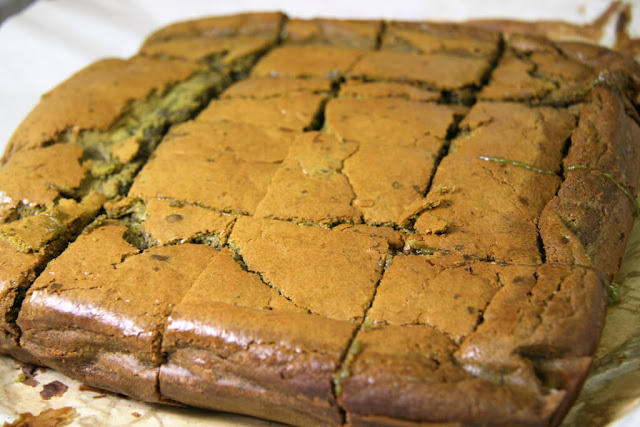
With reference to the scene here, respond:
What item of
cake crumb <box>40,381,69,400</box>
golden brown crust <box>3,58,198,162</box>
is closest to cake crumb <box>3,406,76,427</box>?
cake crumb <box>40,381,69,400</box>

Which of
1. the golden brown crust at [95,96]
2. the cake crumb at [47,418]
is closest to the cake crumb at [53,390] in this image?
the cake crumb at [47,418]

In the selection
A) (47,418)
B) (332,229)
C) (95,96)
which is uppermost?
(95,96)

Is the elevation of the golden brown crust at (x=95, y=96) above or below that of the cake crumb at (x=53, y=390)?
above

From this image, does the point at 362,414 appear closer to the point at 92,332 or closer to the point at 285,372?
the point at 285,372

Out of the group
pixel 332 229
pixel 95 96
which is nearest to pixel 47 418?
pixel 332 229

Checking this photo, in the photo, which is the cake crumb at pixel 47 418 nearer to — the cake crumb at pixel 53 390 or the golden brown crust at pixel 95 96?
the cake crumb at pixel 53 390

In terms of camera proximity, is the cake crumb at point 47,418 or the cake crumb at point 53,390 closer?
→ the cake crumb at point 47,418

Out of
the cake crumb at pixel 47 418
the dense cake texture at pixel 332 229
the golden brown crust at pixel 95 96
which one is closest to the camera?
the dense cake texture at pixel 332 229

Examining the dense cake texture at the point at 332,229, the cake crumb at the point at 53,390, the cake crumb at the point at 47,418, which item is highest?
the dense cake texture at the point at 332,229

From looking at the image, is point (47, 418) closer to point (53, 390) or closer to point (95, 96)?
point (53, 390)
